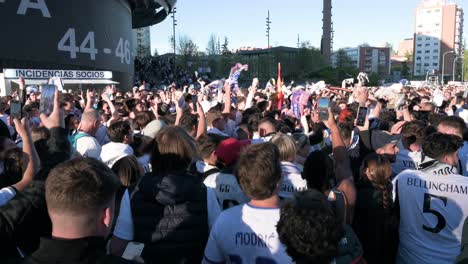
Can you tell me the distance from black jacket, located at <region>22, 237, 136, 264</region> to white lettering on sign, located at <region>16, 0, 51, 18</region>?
26.9 metres

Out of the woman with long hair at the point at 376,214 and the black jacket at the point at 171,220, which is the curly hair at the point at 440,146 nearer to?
the woman with long hair at the point at 376,214

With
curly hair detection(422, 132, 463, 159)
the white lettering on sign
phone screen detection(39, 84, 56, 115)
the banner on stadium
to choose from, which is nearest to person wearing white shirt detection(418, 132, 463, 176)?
curly hair detection(422, 132, 463, 159)

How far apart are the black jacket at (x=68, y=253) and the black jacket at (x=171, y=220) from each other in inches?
36.6

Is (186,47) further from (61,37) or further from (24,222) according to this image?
(24,222)

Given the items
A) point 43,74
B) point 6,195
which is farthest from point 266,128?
point 43,74

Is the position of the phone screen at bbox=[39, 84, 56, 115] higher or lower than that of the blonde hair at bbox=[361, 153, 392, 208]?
higher

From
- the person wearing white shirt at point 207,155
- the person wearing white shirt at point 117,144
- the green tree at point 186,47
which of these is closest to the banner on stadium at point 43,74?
the person wearing white shirt at point 117,144

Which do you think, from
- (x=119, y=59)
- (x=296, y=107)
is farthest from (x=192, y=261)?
(x=119, y=59)

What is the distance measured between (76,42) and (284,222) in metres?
31.0

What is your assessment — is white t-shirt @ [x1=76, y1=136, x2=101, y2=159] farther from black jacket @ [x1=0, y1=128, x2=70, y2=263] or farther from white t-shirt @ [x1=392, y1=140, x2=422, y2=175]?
white t-shirt @ [x1=392, y1=140, x2=422, y2=175]

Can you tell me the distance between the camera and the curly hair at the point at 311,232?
A: 6.20 feet

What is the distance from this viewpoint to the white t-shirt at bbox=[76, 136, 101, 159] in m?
4.72

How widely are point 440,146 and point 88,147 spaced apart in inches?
142

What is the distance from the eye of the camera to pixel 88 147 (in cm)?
475
